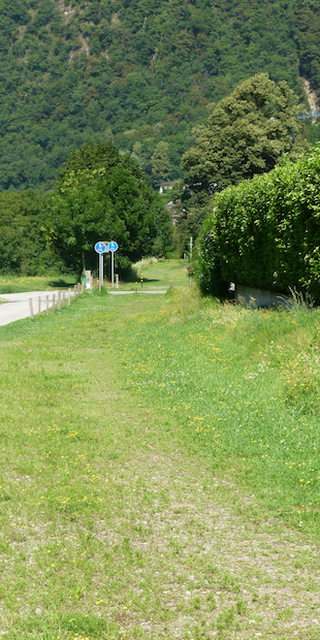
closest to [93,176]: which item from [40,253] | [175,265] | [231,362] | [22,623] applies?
[175,265]

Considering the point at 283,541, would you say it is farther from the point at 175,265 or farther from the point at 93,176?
the point at 175,265

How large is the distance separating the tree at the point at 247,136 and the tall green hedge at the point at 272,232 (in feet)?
106

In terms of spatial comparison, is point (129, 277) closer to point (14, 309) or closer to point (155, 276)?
point (155, 276)

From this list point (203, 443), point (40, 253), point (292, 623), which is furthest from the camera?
point (40, 253)

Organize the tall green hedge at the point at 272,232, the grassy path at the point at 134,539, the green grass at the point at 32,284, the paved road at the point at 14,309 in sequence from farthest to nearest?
1. the green grass at the point at 32,284
2. the paved road at the point at 14,309
3. the tall green hedge at the point at 272,232
4. the grassy path at the point at 134,539

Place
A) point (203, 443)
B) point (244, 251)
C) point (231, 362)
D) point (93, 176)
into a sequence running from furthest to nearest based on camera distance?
point (93, 176), point (244, 251), point (231, 362), point (203, 443)

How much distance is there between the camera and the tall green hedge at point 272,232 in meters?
12.3

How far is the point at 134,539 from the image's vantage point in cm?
548

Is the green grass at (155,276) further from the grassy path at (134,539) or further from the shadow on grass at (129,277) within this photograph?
the grassy path at (134,539)

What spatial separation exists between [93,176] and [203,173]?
10.1m

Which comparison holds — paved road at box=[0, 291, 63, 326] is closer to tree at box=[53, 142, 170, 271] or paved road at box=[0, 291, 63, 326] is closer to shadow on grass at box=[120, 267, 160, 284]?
tree at box=[53, 142, 170, 271]

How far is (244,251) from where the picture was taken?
17125mm

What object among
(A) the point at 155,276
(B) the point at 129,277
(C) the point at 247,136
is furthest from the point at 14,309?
(A) the point at 155,276

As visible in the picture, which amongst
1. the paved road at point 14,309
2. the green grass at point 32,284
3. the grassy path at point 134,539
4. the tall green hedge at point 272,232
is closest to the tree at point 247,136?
the green grass at point 32,284
